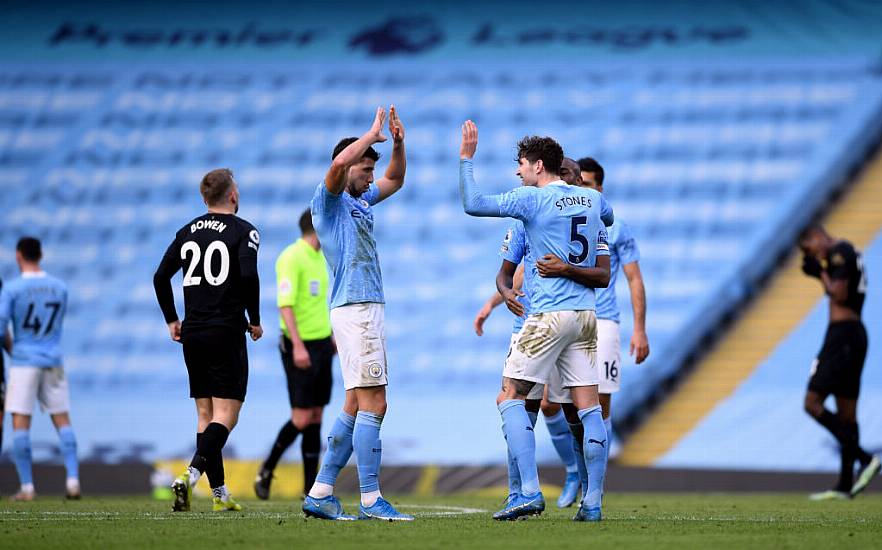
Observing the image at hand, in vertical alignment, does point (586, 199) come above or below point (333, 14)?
below

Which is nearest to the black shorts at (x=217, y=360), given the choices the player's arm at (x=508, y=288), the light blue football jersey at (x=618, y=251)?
the player's arm at (x=508, y=288)

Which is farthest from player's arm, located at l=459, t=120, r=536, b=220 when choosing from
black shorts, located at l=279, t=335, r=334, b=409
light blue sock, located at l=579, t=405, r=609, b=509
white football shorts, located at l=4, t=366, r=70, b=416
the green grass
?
white football shorts, located at l=4, t=366, r=70, b=416

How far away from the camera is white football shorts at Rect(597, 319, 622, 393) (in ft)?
28.7

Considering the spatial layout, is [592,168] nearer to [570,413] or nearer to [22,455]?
[570,413]

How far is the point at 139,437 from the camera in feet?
48.9

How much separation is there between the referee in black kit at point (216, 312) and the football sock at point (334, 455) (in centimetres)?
89

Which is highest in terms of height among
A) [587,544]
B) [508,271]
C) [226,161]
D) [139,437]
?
[226,161]

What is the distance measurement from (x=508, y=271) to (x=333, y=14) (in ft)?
33.1

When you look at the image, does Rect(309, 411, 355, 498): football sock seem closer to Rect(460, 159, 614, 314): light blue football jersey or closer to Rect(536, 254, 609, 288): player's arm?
Rect(460, 159, 614, 314): light blue football jersey

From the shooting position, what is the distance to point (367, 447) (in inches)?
273

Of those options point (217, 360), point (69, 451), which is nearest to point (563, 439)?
point (217, 360)

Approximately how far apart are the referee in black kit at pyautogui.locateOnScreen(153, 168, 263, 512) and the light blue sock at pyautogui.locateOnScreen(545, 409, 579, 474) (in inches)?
88.2

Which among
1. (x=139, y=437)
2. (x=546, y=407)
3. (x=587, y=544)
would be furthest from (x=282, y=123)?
(x=587, y=544)

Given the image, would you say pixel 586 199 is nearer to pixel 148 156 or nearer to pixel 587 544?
pixel 587 544
